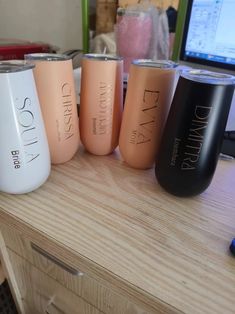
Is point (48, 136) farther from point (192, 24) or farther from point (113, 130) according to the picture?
point (192, 24)

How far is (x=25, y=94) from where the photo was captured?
0.95ft

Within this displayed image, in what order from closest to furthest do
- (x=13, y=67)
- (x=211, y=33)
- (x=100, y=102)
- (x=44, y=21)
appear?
(x=13, y=67) < (x=100, y=102) < (x=211, y=33) < (x=44, y=21)

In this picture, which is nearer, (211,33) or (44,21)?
(211,33)

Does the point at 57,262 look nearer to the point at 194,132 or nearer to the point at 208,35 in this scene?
the point at 194,132

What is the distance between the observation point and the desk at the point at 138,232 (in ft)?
0.77

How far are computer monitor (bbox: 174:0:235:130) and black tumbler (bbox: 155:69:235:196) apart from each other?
0.20 m

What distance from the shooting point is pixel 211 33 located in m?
0.50

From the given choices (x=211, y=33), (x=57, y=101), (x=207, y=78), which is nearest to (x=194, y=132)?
(x=207, y=78)

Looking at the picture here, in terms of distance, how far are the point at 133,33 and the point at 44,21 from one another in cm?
48

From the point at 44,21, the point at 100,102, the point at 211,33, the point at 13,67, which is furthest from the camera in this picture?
the point at 44,21

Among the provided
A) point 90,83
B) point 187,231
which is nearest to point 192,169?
point 187,231

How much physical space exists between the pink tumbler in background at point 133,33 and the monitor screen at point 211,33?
10cm

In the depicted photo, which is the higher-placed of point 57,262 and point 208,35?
point 208,35

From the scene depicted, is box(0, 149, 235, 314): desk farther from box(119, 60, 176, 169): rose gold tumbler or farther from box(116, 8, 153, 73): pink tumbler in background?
box(116, 8, 153, 73): pink tumbler in background
